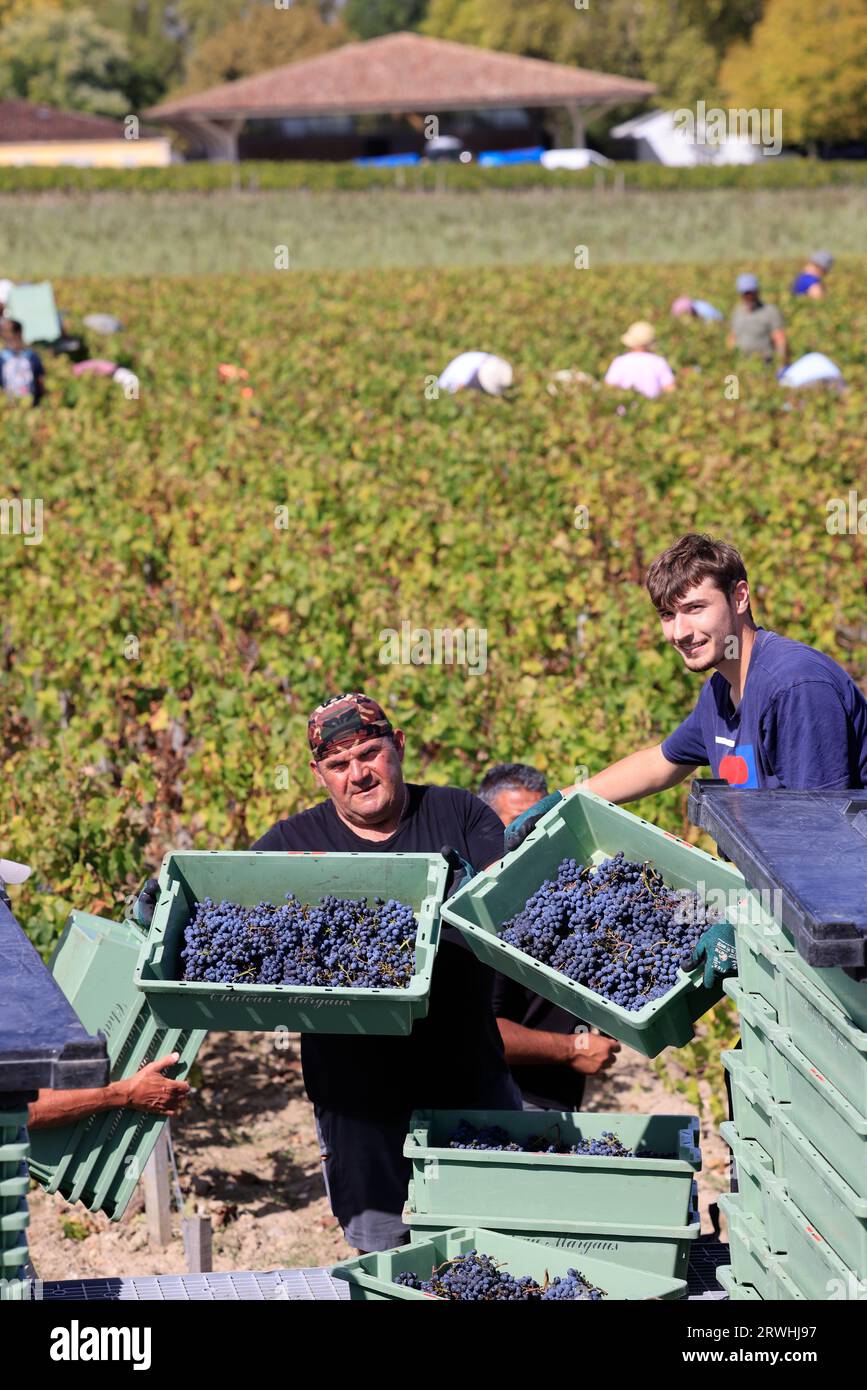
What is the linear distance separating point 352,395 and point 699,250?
2440cm

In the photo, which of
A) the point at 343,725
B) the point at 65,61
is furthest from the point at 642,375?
the point at 65,61

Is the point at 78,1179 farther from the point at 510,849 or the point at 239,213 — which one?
the point at 239,213

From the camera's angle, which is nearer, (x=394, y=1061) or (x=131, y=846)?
(x=394, y=1061)

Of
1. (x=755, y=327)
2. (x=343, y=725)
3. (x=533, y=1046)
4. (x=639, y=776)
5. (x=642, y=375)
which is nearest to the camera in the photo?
(x=343, y=725)

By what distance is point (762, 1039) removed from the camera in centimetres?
311

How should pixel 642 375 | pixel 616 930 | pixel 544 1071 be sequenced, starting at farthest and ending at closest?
pixel 642 375, pixel 544 1071, pixel 616 930

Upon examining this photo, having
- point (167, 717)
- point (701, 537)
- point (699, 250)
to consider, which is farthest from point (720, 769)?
point (699, 250)

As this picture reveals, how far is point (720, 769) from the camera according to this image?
3.93 metres

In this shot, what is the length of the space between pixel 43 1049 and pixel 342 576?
637 cm

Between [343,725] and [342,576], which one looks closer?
[343,725]

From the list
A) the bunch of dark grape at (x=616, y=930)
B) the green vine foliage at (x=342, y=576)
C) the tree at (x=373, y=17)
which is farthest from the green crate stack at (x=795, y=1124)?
the tree at (x=373, y=17)

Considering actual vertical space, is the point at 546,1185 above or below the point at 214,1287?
above

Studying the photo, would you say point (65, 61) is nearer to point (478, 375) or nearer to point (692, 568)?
point (478, 375)

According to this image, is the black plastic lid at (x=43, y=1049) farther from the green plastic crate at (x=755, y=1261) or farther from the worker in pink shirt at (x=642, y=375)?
the worker in pink shirt at (x=642, y=375)
